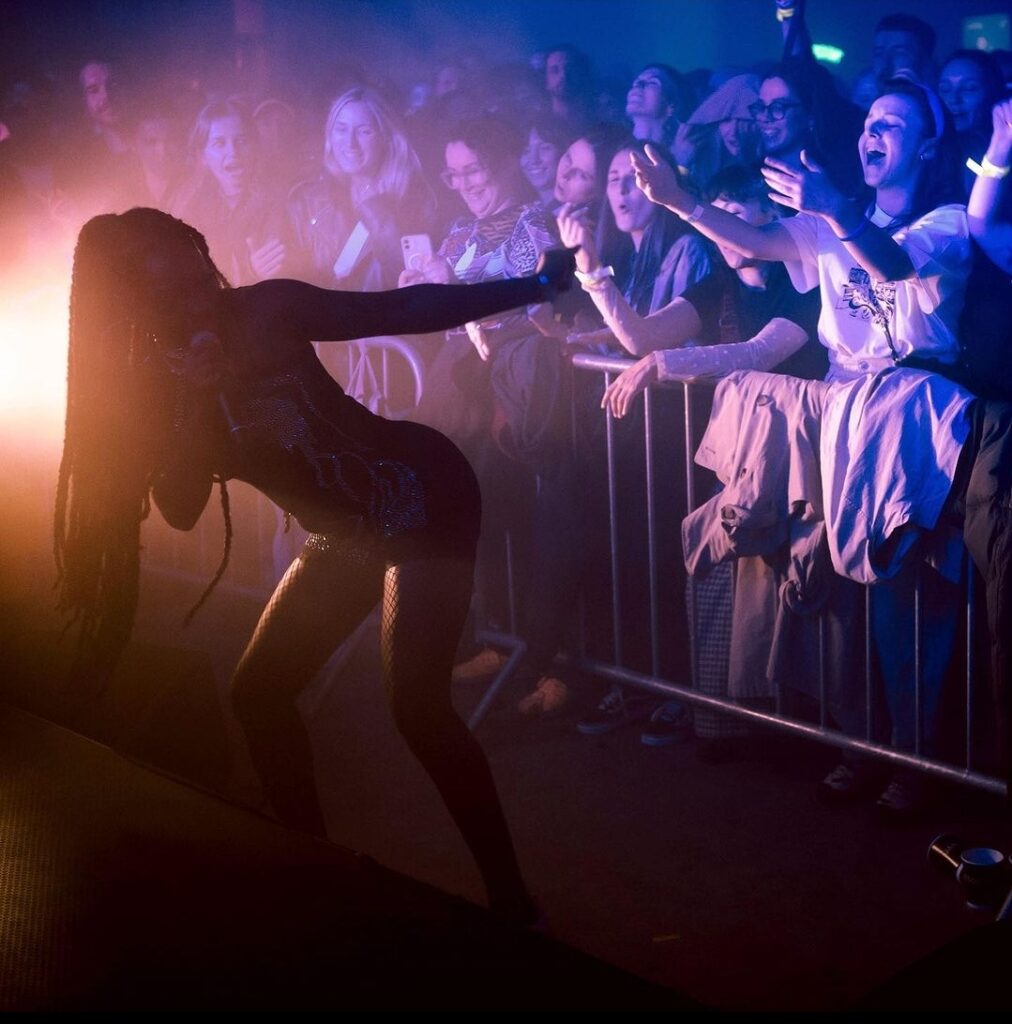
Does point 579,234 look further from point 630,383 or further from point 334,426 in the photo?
point 334,426

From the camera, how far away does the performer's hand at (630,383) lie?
3758 millimetres

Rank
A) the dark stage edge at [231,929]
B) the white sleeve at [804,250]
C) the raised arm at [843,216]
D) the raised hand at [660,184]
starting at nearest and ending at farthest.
Answer: the dark stage edge at [231,929]
the raised arm at [843,216]
the white sleeve at [804,250]
the raised hand at [660,184]

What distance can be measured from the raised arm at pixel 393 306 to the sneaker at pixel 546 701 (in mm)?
1997

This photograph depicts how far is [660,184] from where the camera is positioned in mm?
3705

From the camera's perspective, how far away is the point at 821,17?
343 cm

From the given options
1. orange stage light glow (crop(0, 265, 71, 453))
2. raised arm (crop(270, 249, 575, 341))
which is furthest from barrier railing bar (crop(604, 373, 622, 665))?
orange stage light glow (crop(0, 265, 71, 453))

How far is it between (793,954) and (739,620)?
3.88 ft

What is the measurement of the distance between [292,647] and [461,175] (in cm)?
239

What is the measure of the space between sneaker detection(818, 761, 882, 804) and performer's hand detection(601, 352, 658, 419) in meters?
1.25

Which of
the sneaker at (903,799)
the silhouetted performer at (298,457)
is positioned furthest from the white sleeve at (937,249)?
the sneaker at (903,799)

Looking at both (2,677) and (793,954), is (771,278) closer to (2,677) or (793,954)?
(793,954)

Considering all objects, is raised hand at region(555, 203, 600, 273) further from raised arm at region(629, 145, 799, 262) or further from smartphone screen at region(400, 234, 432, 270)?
smartphone screen at region(400, 234, 432, 270)

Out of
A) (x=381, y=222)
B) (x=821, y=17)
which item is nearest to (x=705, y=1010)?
(x=821, y=17)

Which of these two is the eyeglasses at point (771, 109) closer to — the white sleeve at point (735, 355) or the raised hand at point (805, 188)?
the raised hand at point (805, 188)
